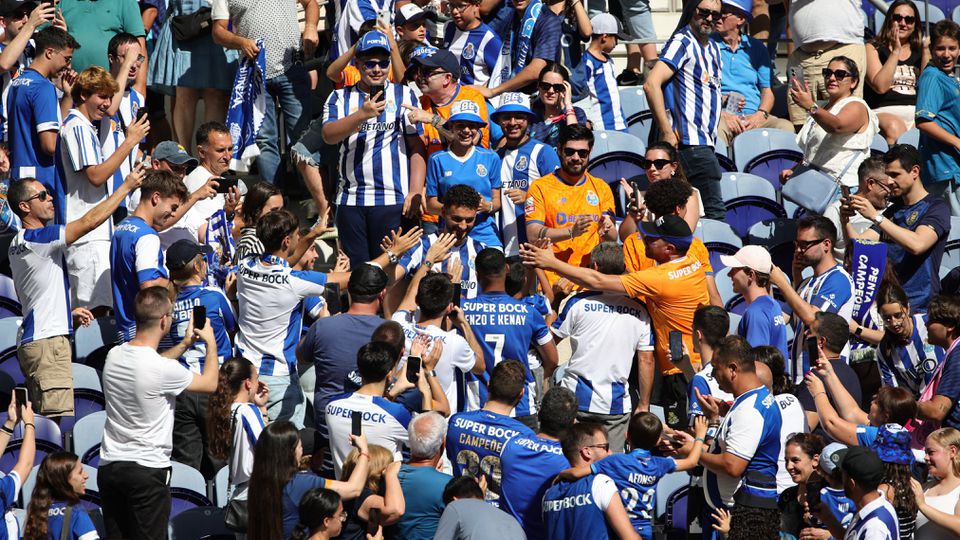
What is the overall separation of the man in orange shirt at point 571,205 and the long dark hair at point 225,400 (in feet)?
8.72

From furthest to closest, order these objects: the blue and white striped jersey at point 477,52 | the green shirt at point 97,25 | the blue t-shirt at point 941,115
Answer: the green shirt at point 97,25 < the blue and white striped jersey at point 477,52 < the blue t-shirt at point 941,115

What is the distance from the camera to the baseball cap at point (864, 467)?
6172 millimetres

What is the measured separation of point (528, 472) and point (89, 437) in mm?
2682

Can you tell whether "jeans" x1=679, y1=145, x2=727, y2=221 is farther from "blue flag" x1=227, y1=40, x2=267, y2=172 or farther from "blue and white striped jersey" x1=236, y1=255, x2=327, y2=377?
"blue and white striped jersey" x1=236, y1=255, x2=327, y2=377

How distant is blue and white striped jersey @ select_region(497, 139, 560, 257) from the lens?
959cm

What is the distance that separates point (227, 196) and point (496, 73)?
2.68 m

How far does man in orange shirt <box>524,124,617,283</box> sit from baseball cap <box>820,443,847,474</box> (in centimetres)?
287

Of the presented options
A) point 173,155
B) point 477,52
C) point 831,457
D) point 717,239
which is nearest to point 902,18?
point 717,239

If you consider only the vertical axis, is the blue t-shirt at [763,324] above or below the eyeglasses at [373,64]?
below

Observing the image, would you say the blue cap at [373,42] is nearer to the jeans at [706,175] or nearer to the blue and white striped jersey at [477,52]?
the blue and white striped jersey at [477,52]

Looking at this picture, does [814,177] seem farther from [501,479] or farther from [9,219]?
[9,219]

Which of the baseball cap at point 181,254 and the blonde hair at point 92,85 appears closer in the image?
the baseball cap at point 181,254

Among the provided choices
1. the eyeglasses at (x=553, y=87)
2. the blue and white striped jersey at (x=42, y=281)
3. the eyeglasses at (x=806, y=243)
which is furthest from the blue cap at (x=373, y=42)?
the eyeglasses at (x=806, y=243)

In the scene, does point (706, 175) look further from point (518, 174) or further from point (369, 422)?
point (369, 422)
